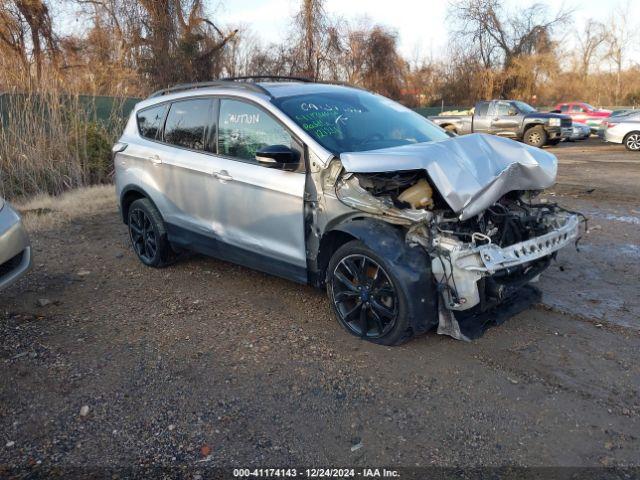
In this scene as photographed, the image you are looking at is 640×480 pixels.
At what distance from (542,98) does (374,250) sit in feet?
127

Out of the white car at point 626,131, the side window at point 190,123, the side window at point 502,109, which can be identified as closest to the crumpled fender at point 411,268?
the side window at point 190,123

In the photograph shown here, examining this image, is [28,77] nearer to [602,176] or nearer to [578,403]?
[578,403]

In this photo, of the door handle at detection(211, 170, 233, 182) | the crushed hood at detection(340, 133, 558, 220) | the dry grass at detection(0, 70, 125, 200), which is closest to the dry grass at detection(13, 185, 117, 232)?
the dry grass at detection(0, 70, 125, 200)

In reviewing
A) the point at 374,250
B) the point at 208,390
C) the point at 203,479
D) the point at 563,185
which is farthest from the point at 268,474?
the point at 563,185

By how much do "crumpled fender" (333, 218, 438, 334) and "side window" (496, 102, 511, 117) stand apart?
675 inches

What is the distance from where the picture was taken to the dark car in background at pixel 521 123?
60.3 ft

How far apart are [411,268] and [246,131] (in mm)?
1970

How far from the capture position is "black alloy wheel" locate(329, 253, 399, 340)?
372 centimetres

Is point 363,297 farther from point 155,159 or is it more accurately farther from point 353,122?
point 155,159

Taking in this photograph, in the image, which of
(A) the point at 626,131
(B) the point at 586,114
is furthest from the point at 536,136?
(B) the point at 586,114

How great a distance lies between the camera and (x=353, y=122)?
4551 millimetres

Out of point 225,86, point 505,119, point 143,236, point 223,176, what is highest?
point 225,86

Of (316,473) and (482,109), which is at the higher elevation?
(482,109)

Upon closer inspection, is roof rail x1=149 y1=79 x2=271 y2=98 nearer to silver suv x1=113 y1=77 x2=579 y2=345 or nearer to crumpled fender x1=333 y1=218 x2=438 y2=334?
silver suv x1=113 y1=77 x2=579 y2=345
